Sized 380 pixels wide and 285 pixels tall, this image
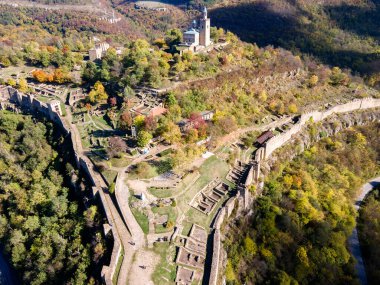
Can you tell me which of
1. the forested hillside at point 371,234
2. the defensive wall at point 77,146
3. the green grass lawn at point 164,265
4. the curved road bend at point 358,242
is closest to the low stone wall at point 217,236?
the green grass lawn at point 164,265

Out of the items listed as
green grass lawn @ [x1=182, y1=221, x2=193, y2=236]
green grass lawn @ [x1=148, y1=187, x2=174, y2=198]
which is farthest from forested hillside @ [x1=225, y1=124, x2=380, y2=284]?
green grass lawn @ [x1=148, y1=187, x2=174, y2=198]

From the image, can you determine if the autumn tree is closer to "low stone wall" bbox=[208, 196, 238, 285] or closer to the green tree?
the green tree

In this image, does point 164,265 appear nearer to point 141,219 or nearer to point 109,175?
point 141,219

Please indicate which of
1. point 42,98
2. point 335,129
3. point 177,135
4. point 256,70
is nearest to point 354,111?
point 335,129

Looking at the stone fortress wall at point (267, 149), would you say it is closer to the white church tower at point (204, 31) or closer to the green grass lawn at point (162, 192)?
the green grass lawn at point (162, 192)

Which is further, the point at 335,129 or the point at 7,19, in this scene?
the point at 7,19

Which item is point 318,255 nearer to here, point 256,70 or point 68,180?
point 68,180

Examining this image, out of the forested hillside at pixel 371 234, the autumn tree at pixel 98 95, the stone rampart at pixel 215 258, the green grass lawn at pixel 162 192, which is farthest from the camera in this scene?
the autumn tree at pixel 98 95
